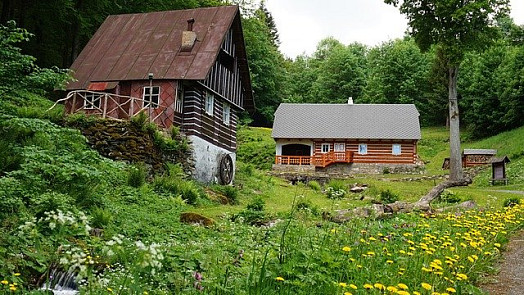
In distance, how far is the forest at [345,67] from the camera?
97.7 ft

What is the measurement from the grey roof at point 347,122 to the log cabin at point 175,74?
16.6 metres

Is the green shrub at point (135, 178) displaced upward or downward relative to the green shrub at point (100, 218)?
upward

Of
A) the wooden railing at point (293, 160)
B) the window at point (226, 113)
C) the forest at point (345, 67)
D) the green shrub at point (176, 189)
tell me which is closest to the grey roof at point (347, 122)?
the wooden railing at point (293, 160)

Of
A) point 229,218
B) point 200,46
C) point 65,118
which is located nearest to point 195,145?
point 200,46

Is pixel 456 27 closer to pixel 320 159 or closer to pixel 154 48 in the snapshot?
pixel 154 48

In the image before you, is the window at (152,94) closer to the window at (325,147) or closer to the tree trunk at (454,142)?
the tree trunk at (454,142)

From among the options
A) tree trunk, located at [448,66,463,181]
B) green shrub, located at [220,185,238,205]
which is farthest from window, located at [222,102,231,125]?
tree trunk, located at [448,66,463,181]

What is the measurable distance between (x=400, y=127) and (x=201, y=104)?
75.1 ft

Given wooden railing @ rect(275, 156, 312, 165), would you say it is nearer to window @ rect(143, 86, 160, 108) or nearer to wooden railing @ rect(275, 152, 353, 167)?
wooden railing @ rect(275, 152, 353, 167)

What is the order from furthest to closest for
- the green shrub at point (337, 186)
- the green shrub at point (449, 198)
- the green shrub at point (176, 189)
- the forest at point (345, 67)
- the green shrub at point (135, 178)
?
the forest at point (345, 67), the green shrub at point (337, 186), the green shrub at point (449, 198), the green shrub at point (176, 189), the green shrub at point (135, 178)

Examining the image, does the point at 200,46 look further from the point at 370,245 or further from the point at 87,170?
the point at 370,245

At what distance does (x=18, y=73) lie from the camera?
25.5 ft

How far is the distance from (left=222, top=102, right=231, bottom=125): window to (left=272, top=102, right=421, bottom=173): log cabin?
12.0m

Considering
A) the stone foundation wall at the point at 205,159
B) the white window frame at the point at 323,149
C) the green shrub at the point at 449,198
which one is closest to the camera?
the green shrub at the point at 449,198
